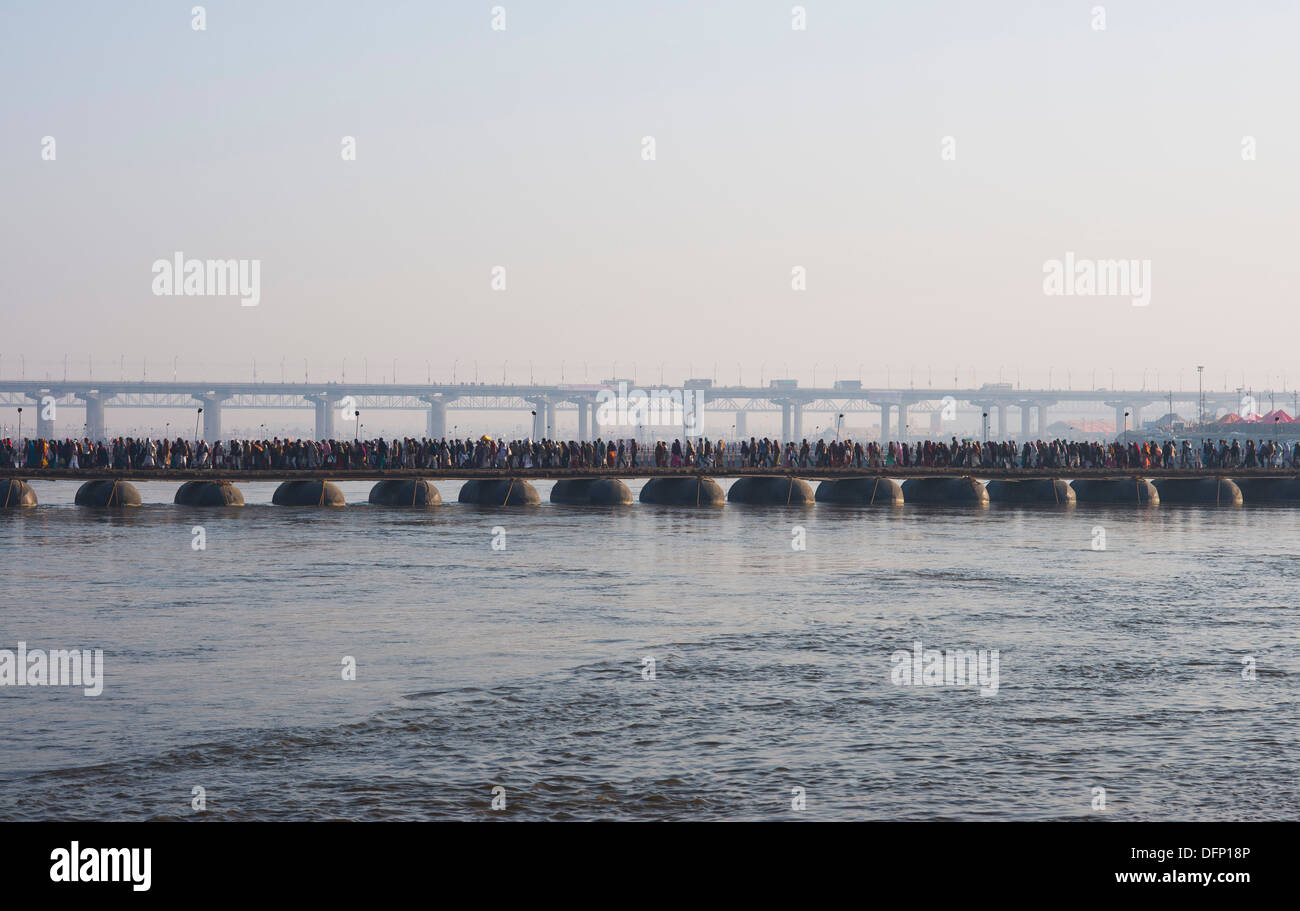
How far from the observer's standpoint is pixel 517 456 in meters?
72.2

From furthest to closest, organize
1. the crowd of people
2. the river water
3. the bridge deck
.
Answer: the crowd of people < the bridge deck < the river water

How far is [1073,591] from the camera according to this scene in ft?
123

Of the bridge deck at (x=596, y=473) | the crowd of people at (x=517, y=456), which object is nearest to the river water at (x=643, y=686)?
the bridge deck at (x=596, y=473)

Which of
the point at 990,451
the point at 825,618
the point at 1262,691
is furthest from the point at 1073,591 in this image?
the point at 990,451

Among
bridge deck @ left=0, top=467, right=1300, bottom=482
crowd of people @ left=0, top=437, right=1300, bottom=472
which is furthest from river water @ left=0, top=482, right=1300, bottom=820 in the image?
crowd of people @ left=0, top=437, right=1300, bottom=472

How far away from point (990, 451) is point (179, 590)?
2156 inches

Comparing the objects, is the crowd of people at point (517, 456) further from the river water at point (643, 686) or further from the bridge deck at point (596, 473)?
the river water at point (643, 686)

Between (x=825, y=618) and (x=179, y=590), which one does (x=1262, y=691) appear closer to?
(x=825, y=618)

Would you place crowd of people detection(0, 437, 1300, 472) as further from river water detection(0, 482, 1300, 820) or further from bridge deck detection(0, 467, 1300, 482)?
river water detection(0, 482, 1300, 820)

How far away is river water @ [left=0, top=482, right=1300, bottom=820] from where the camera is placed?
16.5 metres

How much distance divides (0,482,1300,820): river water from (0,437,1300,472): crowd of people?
634 inches

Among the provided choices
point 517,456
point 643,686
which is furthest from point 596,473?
point 643,686

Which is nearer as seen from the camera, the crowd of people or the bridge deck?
the bridge deck

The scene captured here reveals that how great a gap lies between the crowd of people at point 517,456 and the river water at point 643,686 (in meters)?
16.1
